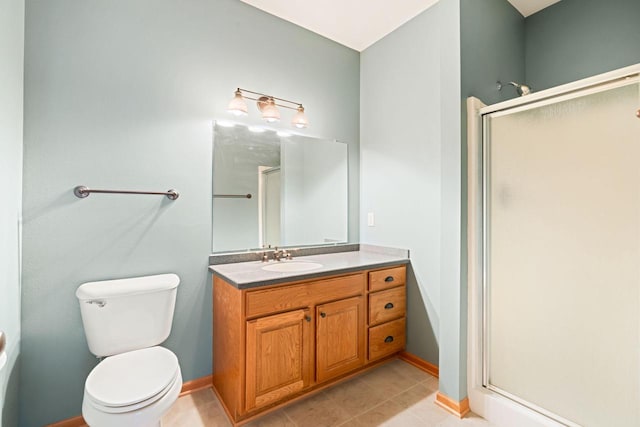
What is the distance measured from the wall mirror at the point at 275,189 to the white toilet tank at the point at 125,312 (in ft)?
1.55

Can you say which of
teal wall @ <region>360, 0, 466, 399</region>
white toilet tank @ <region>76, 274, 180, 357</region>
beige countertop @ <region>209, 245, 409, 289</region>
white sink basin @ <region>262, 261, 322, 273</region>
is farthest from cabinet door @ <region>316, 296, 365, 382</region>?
white toilet tank @ <region>76, 274, 180, 357</region>

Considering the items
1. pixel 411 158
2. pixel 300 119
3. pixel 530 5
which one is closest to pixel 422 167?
pixel 411 158

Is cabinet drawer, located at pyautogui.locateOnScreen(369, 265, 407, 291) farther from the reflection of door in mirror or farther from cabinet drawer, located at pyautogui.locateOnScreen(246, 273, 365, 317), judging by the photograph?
the reflection of door in mirror

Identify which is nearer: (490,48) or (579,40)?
(490,48)

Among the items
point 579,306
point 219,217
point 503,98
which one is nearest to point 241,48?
point 219,217

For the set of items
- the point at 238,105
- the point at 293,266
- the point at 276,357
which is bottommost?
the point at 276,357

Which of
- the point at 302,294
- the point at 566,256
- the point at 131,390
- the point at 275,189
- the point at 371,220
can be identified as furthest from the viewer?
the point at 371,220

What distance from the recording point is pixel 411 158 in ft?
7.59

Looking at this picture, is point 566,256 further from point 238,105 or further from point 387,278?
point 238,105

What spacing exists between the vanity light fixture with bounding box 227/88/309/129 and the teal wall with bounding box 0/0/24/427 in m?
1.02

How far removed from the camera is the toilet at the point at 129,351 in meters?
1.19

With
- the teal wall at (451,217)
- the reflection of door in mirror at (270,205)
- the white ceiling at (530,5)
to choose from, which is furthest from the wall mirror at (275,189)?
the white ceiling at (530,5)

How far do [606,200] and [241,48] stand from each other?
7.69ft

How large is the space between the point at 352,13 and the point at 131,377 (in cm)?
270
